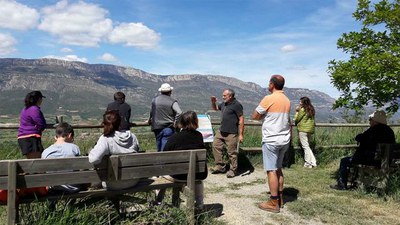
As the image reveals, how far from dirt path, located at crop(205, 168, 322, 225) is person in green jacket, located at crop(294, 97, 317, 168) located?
144 cm

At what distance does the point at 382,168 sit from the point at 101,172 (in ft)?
15.9

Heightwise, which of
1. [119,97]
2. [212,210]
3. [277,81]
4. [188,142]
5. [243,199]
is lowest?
[243,199]

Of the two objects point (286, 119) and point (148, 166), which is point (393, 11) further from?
point (148, 166)

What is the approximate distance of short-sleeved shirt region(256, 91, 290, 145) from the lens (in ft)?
18.4

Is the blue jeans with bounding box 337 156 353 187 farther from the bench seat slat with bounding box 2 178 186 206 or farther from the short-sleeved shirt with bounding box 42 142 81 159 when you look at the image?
the short-sleeved shirt with bounding box 42 142 81 159

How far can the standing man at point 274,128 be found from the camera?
18.5 feet

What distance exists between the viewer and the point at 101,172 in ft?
13.5

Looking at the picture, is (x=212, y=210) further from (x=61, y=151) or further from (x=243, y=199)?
(x=61, y=151)

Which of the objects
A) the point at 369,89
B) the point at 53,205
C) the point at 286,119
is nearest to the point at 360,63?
the point at 369,89

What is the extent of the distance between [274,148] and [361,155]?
2.32 metres

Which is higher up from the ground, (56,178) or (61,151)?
(61,151)

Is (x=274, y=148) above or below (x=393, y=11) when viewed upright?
below

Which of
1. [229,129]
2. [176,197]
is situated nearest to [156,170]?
[176,197]

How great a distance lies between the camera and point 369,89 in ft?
21.0
